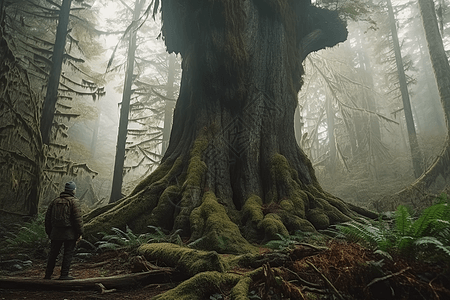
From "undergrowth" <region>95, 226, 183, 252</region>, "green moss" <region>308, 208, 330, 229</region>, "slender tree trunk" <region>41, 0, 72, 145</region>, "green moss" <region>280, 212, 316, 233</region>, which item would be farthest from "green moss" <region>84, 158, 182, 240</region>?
"slender tree trunk" <region>41, 0, 72, 145</region>

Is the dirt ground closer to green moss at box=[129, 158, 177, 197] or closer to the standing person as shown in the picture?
the standing person

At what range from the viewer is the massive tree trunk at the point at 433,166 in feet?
31.9

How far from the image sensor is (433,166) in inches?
398

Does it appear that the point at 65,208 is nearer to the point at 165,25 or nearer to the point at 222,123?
the point at 222,123

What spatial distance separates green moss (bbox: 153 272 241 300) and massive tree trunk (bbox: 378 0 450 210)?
926 cm

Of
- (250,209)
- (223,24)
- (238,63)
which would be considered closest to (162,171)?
(250,209)

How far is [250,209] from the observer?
219 inches

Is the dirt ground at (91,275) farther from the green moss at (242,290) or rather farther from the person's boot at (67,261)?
the green moss at (242,290)

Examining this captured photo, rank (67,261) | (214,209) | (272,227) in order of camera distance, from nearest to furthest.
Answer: (67,261) → (272,227) → (214,209)

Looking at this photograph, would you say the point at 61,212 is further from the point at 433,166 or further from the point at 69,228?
the point at 433,166

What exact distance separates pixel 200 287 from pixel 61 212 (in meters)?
2.85

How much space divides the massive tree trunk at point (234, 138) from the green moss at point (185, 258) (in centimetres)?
106

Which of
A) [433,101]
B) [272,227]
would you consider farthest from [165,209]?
[433,101]

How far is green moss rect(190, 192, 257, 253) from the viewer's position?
4.26 metres
